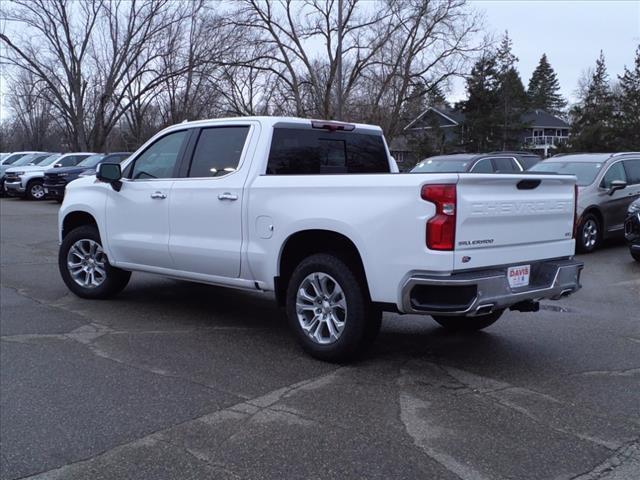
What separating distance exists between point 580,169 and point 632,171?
113 cm

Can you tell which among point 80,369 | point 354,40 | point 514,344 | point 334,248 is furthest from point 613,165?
point 354,40

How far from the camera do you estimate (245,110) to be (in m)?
44.8

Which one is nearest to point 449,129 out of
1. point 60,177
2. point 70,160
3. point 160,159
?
point 70,160

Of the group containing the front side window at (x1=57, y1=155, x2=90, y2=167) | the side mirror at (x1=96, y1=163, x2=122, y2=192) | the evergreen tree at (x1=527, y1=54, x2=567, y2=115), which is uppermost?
the evergreen tree at (x1=527, y1=54, x2=567, y2=115)

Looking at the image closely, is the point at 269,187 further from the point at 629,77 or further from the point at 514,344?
the point at 629,77

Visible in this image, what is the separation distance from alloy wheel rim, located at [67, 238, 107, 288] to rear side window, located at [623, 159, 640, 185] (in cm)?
976

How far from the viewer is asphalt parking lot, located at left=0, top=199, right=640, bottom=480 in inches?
143

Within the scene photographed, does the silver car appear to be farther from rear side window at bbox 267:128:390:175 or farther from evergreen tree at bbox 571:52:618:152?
evergreen tree at bbox 571:52:618:152

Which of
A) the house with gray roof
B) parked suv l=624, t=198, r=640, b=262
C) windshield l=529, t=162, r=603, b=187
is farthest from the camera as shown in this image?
the house with gray roof

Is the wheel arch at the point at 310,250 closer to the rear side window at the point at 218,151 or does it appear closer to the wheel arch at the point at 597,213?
the rear side window at the point at 218,151

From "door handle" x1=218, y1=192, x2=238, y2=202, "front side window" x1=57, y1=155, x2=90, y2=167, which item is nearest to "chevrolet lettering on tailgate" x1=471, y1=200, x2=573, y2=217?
"door handle" x1=218, y1=192, x2=238, y2=202

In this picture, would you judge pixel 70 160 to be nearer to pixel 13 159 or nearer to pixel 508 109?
pixel 13 159

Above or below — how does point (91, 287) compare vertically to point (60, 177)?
below

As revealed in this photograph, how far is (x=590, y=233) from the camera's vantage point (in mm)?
11625
